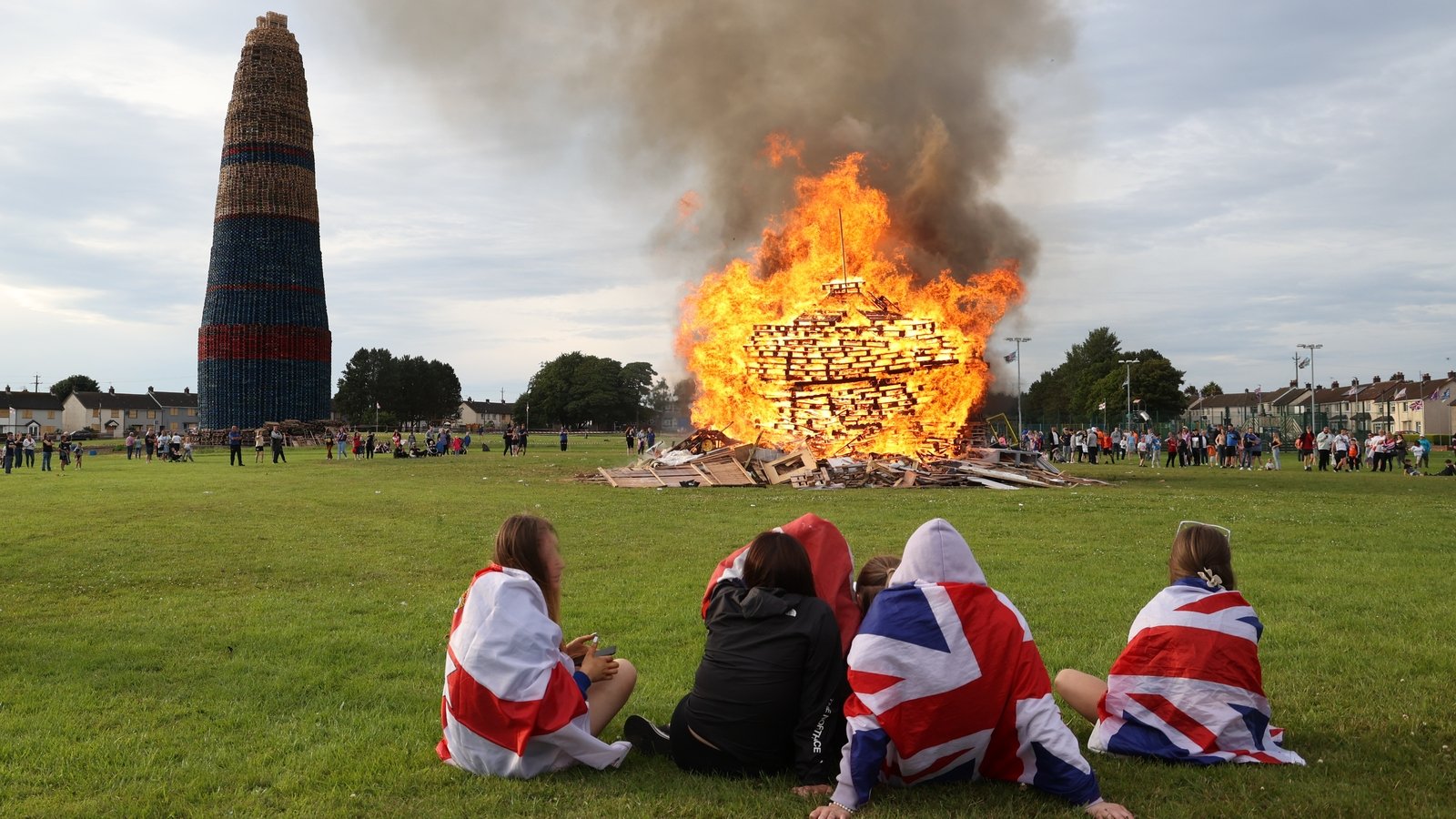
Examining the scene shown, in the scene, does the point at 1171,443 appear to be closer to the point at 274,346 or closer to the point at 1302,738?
the point at 1302,738

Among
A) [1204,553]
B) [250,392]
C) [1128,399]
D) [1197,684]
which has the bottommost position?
[1197,684]

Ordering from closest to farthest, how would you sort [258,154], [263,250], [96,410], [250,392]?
[258,154] → [263,250] → [250,392] → [96,410]

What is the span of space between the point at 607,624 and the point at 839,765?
4.35 m

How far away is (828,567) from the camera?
17.1 feet

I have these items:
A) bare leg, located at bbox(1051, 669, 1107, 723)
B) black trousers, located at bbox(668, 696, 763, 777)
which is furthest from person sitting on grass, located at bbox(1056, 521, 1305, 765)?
black trousers, located at bbox(668, 696, 763, 777)

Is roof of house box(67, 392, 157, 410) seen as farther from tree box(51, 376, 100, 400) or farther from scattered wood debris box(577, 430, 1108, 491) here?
scattered wood debris box(577, 430, 1108, 491)

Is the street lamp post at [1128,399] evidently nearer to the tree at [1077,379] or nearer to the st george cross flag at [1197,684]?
the tree at [1077,379]

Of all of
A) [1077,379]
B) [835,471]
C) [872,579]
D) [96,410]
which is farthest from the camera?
[96,410]

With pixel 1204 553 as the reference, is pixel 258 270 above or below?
above

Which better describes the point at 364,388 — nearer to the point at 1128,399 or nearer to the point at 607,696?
the point at 1128,399

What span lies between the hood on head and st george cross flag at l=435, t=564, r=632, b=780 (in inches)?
72.1

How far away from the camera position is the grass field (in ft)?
15.9

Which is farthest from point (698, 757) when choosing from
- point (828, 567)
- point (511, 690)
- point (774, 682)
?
point (828, 567)

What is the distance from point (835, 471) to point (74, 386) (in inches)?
6281
